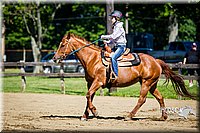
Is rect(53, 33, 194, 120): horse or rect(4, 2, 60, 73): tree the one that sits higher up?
rect(4, 2, 60, 73): tree

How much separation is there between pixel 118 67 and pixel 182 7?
21.3 m

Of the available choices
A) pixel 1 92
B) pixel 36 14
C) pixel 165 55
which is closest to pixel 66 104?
pixel 1 92

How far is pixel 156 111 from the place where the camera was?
14.2 meters

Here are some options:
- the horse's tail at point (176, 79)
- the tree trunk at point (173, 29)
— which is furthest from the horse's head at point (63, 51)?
the tree trunk at point (173, 29)

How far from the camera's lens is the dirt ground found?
10.5 metres

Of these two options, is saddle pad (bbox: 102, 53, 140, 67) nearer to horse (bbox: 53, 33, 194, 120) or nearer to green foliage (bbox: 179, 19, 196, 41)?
horse (bbox: 53, 33, 194, 120)

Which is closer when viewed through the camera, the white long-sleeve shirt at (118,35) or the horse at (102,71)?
the white long-sleeve shirt at (118,35)

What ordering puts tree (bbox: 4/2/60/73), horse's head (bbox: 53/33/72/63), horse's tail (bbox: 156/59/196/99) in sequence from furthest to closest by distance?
1. tree (bbox: 4/2/60/73)
2. horse's tail (bbox: 156/59/196/99)
3. horse's head (bbox: 53/33/72/63)

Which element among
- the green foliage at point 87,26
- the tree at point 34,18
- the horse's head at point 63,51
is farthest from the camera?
the green foliage at point 87,26

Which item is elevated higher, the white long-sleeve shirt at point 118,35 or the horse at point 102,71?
the white long-sleeve shirt at point 118,35

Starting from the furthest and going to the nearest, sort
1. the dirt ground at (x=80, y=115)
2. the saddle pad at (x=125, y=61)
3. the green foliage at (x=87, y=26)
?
the green foliage at (x=87, y=26) → the saddle pad at (x=125, y=61) → the dirt ground at (x=80, y=115)

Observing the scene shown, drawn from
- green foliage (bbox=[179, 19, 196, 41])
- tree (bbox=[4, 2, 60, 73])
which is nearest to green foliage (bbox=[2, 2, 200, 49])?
green foliage (bbox=[179, 19, 196, 41])

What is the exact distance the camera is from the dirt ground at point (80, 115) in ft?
34.6

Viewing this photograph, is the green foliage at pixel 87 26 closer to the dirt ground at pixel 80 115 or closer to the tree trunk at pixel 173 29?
the tree trunk at pixel 173 29
